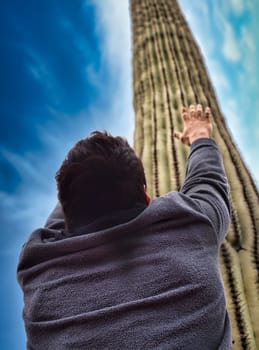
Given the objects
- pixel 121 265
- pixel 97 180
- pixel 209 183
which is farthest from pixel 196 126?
pixel 121 265

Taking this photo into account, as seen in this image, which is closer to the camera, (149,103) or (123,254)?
(123,254)

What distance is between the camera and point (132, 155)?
933mm

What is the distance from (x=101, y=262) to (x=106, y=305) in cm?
9

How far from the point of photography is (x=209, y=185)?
988mm

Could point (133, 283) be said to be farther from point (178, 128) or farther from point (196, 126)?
point (178, 128)

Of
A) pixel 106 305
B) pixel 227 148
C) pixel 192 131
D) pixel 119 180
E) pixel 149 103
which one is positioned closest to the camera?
pixel 106 305

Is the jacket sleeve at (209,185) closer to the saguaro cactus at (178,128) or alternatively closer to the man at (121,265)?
the man at (121,265)

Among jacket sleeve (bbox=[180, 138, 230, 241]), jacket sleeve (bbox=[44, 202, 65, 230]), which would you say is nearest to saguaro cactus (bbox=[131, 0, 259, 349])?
jacket sleeve (bbox=[180, 138, 230, 241])

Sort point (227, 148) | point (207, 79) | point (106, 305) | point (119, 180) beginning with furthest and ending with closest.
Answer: point (207, 79), point (227, 148), point (119, 180), point (106, 305)

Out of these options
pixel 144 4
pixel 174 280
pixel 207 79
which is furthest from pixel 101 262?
pixel 144 4

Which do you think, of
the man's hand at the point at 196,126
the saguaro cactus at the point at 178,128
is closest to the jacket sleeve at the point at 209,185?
the man's hand at the point at 196,126

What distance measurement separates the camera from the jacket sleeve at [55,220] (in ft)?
3.76

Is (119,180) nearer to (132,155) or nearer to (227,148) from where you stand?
(132,155)

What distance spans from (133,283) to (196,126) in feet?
2.23
